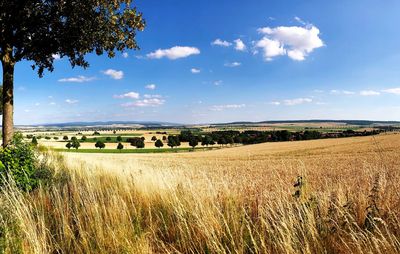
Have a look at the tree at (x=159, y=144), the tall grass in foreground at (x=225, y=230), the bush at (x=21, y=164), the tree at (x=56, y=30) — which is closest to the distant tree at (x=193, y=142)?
the tree at (x=159, y=144)

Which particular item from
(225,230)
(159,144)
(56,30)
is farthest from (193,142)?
(225,230)

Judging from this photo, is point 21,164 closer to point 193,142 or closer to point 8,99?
point 8,99

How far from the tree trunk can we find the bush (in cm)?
338

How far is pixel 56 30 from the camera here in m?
14.9

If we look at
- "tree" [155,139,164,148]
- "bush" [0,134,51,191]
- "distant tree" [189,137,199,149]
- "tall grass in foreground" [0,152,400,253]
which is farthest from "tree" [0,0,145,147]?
"tree" [155,139,164,148]

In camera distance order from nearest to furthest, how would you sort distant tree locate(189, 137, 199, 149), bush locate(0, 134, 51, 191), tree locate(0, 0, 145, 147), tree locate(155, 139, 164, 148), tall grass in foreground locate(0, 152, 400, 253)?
tall grass in foreground locate(0, 152, 400, 253) → bush locate(0, 134, 51, 191) → tree locate(0, 0, 145, 147) → distant tree locate(189, 137, 199, 149) → tree locate(155, 139, 164, 148)

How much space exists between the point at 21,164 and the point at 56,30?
24.1 feet

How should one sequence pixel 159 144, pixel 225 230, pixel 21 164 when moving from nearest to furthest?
pixel 225 230 < pixel 21 164 < pixel 159 144

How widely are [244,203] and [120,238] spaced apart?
246 cm

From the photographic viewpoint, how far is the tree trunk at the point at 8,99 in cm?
1414

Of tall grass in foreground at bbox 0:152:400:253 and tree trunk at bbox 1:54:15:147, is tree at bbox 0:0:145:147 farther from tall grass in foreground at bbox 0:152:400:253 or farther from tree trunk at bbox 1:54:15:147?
tall grass in foreground at bbox 0:152:400:253

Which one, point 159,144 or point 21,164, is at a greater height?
point 21,164

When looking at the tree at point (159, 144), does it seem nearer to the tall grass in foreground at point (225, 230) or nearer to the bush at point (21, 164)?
the bush at point (21, 164)

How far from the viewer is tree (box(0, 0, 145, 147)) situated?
13805 millimetres
